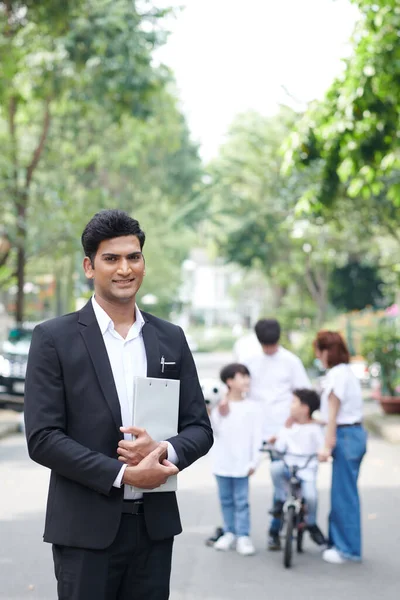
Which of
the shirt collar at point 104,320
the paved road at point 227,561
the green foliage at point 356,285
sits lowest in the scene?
the paved road at point 227,561

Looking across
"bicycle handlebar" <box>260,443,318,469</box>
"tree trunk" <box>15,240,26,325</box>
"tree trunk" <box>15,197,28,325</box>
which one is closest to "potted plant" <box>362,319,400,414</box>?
"tree trunk" <box>15,197,28,325</box>

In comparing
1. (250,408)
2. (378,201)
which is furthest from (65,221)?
(250,408)

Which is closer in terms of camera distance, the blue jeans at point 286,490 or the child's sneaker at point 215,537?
the blue jeans at point 286,490

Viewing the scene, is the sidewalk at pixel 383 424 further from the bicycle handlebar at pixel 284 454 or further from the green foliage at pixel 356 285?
the green foliage at pixel 356 285

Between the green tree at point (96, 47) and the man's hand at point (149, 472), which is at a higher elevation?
the green tree at point (96, 47)

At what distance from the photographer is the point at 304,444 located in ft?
27.5

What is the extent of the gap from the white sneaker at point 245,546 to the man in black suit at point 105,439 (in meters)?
4.64

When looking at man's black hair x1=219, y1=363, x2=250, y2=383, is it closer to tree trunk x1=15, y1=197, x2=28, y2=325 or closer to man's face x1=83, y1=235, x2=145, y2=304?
man's face x1=83, y1=235, x2=145, y2=304

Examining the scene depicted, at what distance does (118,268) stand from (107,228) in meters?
0.14

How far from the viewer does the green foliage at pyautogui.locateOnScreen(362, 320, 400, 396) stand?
22234 mm

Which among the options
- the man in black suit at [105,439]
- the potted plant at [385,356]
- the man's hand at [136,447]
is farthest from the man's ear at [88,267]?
the potted plant at [385,356]

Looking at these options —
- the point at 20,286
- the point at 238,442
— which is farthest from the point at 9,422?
the point at 238,442

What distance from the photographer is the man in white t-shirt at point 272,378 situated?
879 cm

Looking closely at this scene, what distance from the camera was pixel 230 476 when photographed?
8414mm
